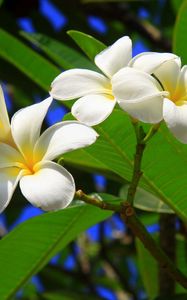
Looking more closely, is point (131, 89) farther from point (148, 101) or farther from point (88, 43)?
point (88, 43)

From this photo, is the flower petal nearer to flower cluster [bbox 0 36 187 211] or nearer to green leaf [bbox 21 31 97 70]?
flower cluster [bbox 0 36 187 211]

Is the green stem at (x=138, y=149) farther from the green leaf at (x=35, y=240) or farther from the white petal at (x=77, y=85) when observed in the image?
the green leaf at (x=35, y=240)

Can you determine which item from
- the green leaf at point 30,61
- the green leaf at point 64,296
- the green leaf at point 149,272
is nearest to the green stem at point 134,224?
the green leaf at point 30,61

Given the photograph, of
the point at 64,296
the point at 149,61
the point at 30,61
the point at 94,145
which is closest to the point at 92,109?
the point at 149,61

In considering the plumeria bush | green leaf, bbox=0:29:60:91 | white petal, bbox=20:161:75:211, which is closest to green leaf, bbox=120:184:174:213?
the plumeria bush

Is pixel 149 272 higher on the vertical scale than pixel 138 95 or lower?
lower

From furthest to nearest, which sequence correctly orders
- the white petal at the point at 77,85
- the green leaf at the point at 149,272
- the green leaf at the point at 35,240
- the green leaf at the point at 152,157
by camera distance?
1. the green leaf at the point at 149,272
2. the green leaf at the point at 35,240
3. the green leaf at the point at 152,157
4. the white petal at the point at 77,85
